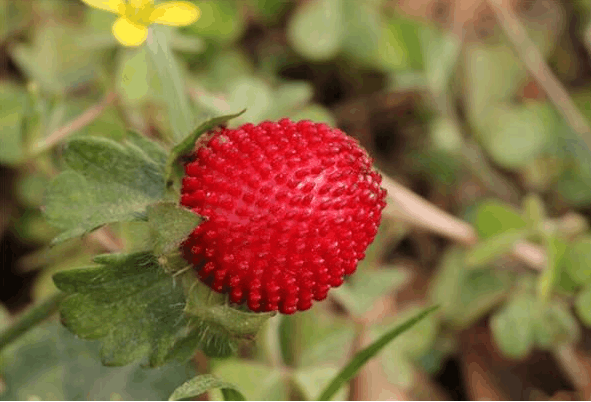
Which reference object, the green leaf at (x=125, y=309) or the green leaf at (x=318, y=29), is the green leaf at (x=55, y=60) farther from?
the green leaf at (x=125, y=309)

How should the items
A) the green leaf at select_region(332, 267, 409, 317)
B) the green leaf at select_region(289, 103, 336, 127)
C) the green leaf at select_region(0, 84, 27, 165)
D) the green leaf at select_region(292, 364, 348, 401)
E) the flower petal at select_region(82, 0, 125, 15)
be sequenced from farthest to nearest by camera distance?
1. the green leaf at select_region(289, 103, 336, 127)
2. the green leaf at select_region(332, 267, 409, 317)
3. the green leaf at select_region(0, 84, 27, 165)
4. the green leaf at select_region(292, 364, 348, 401)
5. the flower petal at select_region(82, 0, 125, 15)

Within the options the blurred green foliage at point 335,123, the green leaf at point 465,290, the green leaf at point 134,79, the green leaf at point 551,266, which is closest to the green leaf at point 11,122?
the blurred green foliage at point 335,123

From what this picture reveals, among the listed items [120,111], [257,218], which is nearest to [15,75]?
[120,111]

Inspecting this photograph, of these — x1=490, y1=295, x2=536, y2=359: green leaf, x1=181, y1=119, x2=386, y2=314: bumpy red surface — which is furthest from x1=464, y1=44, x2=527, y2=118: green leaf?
x1=181, y1=119, x2=386, y2=314: bumpy red surface

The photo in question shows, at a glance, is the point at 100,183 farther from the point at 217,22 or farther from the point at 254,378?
the point at 217,22

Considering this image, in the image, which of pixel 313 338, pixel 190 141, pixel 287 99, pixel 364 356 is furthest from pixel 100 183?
pixel 287 99

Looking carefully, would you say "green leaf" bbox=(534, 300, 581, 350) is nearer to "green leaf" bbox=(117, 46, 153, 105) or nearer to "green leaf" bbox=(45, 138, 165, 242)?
"green leaf" bbox=(117, 46, 153, 105)

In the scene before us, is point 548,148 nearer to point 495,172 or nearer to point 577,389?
point 495,172
